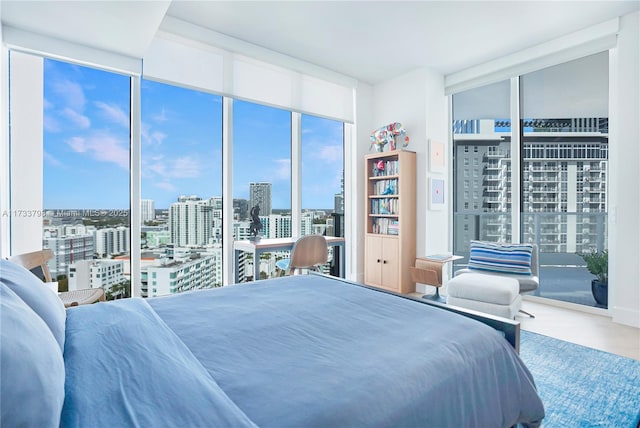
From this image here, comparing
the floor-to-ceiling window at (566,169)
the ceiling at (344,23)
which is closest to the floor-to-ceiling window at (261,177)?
the ceiling at (344,23)

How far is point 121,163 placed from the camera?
3256 mm

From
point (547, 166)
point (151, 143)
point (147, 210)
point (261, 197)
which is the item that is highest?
point (151, 143)

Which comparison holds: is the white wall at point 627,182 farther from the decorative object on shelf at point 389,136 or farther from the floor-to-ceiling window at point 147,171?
the floor-to-ceiling window at point 147,171

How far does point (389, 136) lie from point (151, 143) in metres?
2.86

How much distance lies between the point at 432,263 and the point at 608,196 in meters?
1.91

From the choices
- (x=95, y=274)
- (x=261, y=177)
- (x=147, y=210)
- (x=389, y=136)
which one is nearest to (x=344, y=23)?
(x=389, y=136)

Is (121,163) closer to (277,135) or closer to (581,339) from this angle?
(277,135)

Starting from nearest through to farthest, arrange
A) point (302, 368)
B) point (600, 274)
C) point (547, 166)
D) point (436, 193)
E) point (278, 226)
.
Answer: point (302, 368) → point (600, 274) → point (547, 166) → point (278, 226) → point (436, 193)

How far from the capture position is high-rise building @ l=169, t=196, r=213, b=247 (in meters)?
3.54

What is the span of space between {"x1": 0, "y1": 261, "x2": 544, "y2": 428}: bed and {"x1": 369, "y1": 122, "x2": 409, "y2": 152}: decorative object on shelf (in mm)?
3195

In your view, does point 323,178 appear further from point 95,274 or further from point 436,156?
point 95,274

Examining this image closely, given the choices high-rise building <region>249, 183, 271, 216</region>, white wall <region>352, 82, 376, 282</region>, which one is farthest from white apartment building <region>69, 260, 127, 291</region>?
white wall <region>352, 82, 376, 282</region>

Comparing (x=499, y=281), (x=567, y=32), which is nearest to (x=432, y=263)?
(x=499, y=281)

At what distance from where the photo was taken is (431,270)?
12.2 feet
